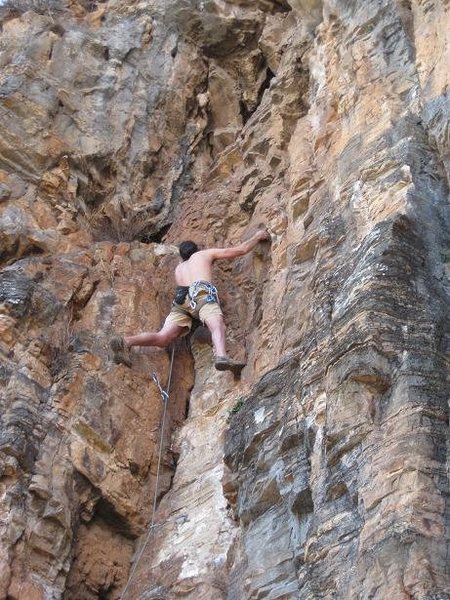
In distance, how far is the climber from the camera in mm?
9648

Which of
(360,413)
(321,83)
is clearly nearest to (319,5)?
(321,83)

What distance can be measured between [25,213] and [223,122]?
3.27 m

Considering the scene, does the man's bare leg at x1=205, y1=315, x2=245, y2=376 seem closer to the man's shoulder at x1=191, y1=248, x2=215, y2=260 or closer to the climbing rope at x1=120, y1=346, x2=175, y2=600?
the climbing rope at x1=120, y1=346, x2=175, y2=600

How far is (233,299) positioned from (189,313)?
51 cm

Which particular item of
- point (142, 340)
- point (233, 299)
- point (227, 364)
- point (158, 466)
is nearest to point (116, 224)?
point (233, 299)

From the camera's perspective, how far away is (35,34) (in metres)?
13.8

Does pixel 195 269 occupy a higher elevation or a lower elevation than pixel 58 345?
higher

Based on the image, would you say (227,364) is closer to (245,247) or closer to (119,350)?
(119,350)

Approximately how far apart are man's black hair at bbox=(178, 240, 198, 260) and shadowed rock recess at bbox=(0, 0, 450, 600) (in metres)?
0.38

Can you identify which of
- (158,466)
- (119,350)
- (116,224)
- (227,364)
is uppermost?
(116,224)

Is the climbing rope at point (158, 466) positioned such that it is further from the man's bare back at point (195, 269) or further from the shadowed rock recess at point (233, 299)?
the man's bare back at point (195, 269)

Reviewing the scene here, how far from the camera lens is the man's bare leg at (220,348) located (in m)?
9.22

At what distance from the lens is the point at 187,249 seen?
10.7 metres

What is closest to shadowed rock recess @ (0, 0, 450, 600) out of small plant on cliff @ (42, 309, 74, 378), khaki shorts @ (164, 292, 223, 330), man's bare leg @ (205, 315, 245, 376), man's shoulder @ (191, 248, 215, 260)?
small plant on cliff @ (42, 309, 74, 378)
